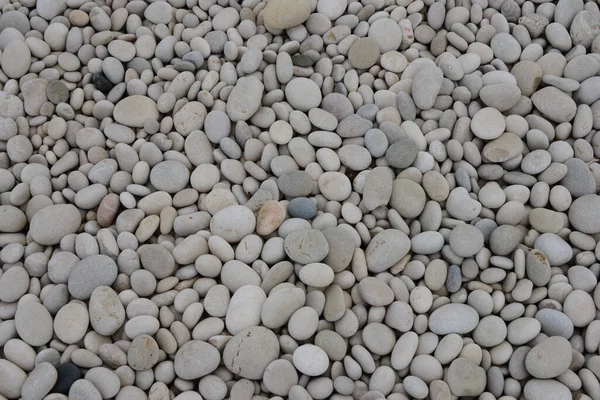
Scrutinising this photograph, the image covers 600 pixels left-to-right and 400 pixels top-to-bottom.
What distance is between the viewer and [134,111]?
1.17m

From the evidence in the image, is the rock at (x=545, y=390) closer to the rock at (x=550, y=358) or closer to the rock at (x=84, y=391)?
the rock at (x=550, y=358)

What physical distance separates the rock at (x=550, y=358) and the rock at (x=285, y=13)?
2.70 ft

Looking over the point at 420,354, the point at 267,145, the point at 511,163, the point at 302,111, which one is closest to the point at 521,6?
the point at 511,163

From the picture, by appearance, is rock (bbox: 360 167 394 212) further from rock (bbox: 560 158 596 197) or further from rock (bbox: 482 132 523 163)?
rock (bbox: 560 158 596 197)

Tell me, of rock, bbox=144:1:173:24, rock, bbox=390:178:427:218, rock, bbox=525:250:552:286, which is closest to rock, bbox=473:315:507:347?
rock, bbox=525:250:552:286

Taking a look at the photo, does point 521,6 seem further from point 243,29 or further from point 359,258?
point 359,258

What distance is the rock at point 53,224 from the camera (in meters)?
1.02

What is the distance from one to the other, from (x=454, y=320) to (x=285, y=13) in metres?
0.74

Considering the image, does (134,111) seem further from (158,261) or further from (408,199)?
(408,199)

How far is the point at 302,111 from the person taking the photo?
1192 mm

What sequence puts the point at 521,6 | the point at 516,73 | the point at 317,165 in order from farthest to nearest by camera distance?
→ the point at 521,6 → the point at 516,73 → the point at 317,165

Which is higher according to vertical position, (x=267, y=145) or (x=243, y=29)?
(x=243, y=29)

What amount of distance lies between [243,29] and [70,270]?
65 centimetres

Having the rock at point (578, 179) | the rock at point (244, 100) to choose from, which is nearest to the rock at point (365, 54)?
the rock at point (244, 100)
